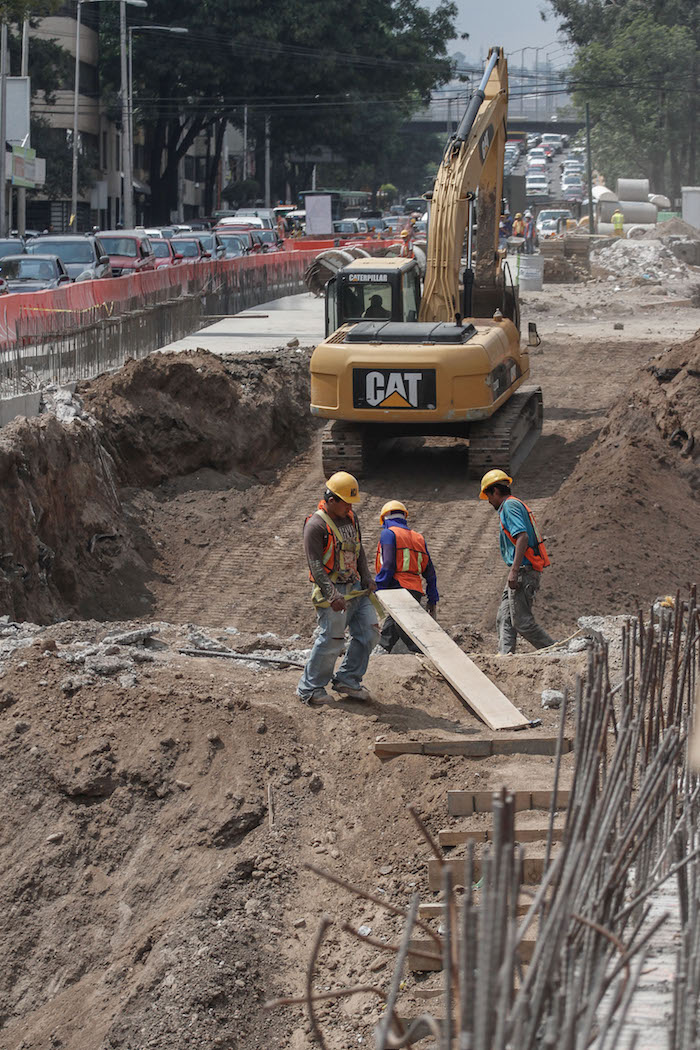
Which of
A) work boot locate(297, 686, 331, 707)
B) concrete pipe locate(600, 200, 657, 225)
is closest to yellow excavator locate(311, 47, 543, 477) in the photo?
work boot locate(297, 686, 331, 707)

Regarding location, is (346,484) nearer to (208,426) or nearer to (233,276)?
(208,426)

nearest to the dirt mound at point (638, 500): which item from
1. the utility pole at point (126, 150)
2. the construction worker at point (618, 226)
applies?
the utility pole at point (126, 150)

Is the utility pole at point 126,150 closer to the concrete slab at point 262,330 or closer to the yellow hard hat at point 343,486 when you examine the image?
the concrete slab at point 262,330

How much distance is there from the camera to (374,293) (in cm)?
1848

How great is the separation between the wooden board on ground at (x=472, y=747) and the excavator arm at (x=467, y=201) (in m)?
10.7

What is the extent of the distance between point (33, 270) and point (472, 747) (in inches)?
790

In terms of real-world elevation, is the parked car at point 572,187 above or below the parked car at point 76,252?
above

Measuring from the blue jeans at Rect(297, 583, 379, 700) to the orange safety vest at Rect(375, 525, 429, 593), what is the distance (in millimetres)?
1572

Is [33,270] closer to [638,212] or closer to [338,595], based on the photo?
[338,595]

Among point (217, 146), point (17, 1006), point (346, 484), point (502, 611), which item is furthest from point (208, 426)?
point (217, 146)

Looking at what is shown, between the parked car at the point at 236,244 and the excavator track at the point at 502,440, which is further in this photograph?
the parked car at the point at 236,244

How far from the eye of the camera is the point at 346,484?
338 inches

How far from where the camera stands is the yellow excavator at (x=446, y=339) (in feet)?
54.5

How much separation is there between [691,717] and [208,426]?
522 inches
